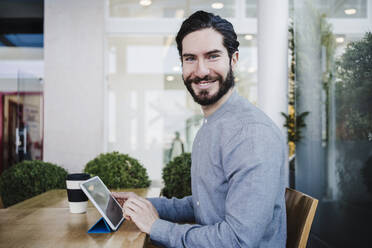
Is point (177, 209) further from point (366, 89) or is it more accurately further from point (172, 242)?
point (366, 89)

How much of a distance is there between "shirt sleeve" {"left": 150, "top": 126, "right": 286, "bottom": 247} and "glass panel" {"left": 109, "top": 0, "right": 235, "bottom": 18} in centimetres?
462

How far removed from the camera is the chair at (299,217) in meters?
1.32

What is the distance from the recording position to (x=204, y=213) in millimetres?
1368

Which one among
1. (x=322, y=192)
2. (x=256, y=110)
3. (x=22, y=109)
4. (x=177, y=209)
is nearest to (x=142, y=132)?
(x=22, y=109)

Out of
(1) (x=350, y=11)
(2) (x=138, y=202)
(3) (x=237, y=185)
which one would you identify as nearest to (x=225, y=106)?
(3) (x=237, y=185)

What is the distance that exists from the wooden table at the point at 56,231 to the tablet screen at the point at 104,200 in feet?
0.17

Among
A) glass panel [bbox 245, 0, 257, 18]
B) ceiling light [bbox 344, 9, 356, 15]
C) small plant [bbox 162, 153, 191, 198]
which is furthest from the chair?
glass panel [bbox 245, 0, 257, 18]

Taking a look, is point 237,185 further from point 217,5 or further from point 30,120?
point 30,120

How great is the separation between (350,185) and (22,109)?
507cm

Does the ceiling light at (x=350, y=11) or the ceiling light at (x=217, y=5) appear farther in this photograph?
the ceiling light at (x=217, y=5)

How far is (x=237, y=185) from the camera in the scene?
1179 millimetres

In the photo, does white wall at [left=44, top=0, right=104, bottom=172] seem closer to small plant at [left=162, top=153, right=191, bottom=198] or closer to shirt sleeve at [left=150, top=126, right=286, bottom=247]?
small plant at [left=162, top=153, right=191, bottom=198]

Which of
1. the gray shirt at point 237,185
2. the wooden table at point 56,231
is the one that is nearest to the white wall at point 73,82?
the wooden table at point 56,231

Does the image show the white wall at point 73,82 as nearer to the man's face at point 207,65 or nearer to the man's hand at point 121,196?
the man's hand at point 121,196
